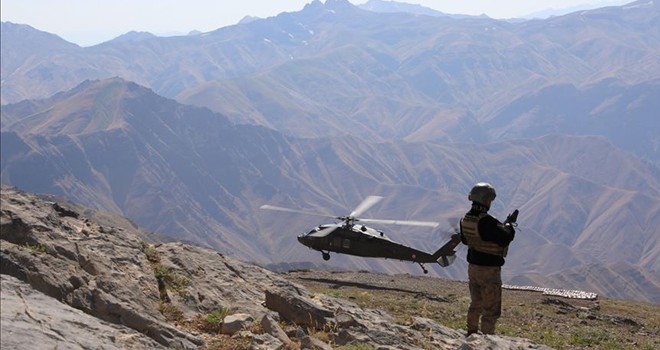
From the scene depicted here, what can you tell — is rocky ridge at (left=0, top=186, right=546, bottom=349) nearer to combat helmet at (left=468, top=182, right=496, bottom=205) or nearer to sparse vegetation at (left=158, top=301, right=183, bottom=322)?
sparse vegetation at (left=158, top=301, right=183, bottom=322)

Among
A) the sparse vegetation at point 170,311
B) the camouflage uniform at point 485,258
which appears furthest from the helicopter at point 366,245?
the sparse vegetation at point 170,311

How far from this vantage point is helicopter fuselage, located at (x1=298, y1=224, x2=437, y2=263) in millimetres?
38250

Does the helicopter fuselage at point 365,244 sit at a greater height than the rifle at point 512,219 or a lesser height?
lesser

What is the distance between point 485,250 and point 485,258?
20cm

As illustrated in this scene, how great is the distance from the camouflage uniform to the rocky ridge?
0.83 metres

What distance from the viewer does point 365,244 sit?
38406mm

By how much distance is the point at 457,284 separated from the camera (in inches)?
1802

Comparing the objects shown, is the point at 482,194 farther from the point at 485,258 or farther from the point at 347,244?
the point at 347,244

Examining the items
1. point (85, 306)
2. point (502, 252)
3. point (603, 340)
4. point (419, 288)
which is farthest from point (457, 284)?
point (85, 306)

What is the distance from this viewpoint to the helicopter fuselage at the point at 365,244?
3825cm

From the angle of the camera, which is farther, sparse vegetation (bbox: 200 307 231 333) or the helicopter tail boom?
the helicopter tail boom

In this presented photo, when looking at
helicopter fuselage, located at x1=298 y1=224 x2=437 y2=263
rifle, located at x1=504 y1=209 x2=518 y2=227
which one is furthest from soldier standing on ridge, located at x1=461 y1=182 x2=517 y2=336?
helicopter fuselage, located at x1=298 y1=224 x2=437 y2=263

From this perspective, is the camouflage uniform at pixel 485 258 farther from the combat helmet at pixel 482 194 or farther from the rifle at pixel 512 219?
the rifle at pixel 512 219

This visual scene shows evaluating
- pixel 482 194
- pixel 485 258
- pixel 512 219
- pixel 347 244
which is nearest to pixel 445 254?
pixel 347 244
